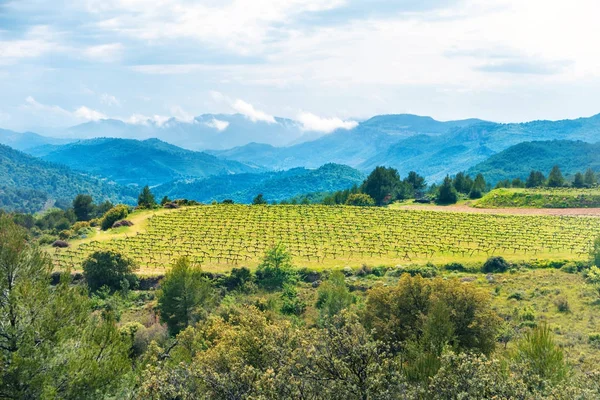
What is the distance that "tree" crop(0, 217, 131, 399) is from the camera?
16703mm

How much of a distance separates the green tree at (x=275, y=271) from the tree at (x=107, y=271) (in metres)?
12.6

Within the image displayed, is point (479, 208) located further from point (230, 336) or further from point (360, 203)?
point (230, 336)

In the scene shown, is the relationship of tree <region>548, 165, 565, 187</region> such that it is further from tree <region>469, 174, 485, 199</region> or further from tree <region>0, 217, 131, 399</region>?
tree <region>0, 217, 131, 399</region>

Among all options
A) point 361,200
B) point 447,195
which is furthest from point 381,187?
point 447,195

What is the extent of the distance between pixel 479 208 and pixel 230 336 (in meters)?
75.5

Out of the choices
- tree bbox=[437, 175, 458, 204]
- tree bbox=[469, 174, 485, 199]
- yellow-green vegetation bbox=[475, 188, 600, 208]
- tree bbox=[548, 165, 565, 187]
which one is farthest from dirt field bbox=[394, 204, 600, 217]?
tree bbox=[548, 165, 565, 187]

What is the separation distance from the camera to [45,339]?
59.8 ft

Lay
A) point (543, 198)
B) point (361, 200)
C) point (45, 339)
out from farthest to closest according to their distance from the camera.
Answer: point (361, 200)
point (543, 198)
point (45, 339)

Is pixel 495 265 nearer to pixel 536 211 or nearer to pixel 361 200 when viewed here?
pixel 536 211

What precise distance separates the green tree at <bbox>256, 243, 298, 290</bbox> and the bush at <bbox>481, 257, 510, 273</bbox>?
19.3 meters

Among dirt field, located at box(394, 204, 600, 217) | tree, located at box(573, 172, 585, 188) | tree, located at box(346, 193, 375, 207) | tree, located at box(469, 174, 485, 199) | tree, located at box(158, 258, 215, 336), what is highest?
tree, located at box(573, 172, 585, 188)

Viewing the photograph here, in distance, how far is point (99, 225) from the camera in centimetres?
7638

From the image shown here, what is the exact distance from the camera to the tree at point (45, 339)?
16.7m

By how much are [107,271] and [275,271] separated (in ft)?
53.1
